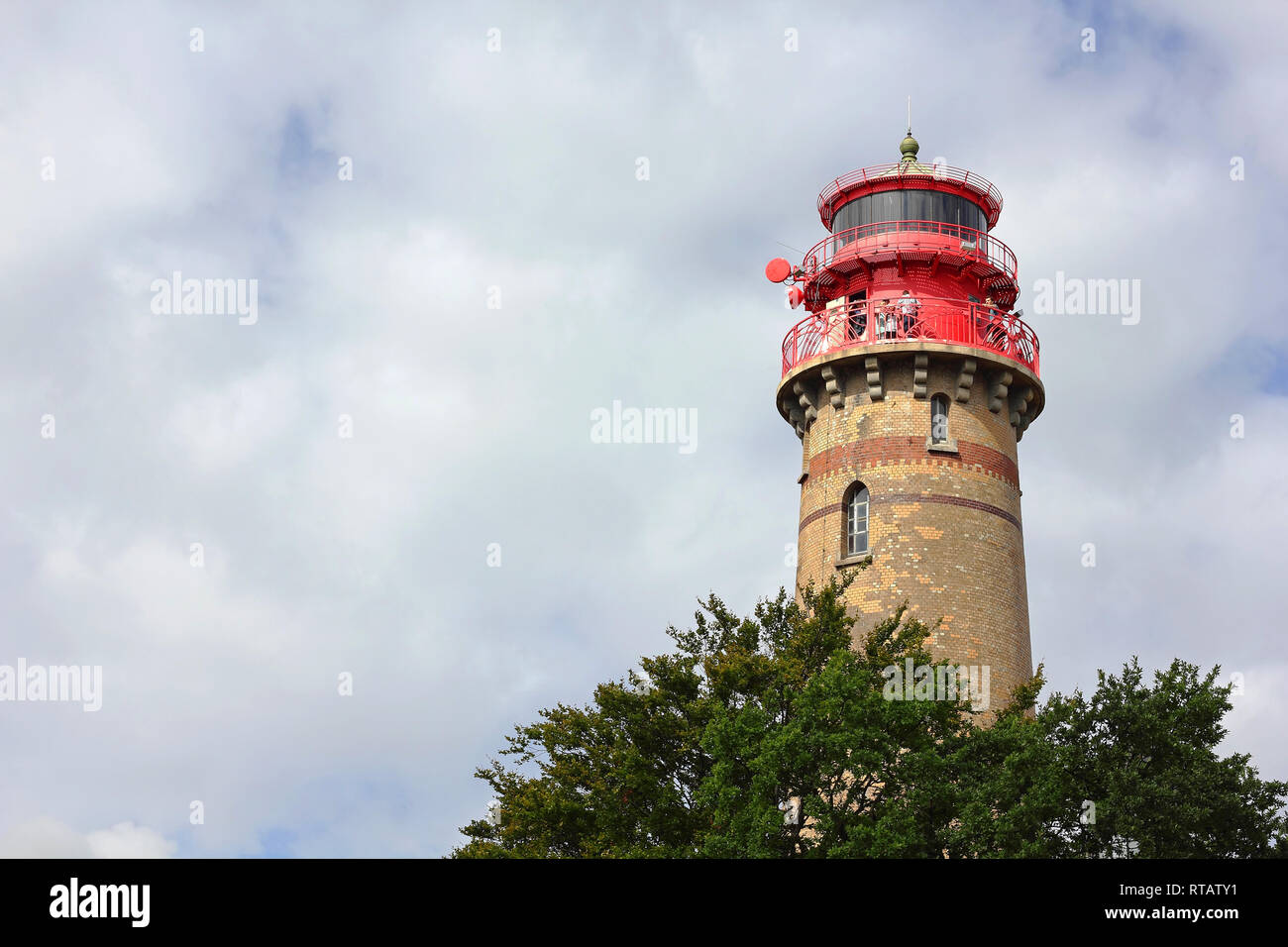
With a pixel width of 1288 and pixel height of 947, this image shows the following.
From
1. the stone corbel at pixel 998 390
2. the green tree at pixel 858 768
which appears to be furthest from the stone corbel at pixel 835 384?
the green tree at pixel 858 768

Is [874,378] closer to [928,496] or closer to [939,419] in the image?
[939,419]

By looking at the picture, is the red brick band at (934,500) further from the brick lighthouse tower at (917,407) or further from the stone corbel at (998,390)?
the stone corbel at (998,390)

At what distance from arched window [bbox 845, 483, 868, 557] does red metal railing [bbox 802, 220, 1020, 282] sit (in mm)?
6733

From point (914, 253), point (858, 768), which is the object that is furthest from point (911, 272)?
point (858, 768)

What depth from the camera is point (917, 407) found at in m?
40.4

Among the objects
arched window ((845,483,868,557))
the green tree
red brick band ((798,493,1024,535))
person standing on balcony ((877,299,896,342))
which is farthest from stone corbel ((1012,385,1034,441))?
the green tree

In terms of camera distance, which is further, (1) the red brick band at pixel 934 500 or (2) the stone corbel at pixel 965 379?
(2) the stone corbel at pixel 965 379

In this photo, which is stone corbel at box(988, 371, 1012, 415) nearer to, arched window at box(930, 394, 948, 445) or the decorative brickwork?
the decorative brickwork

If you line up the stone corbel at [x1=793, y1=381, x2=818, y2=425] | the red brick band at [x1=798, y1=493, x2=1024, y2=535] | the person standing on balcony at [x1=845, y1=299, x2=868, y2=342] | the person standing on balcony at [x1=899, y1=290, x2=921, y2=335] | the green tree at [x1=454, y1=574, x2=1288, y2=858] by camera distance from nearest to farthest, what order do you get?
1. the green tree at [x1=454, y1=574, x2=1288, y2=858]
2. the red brick band at [x1=798, y1=493, x2=1024, y2=535]
3. the person standing on balcony at [x1=899, y1=290, x2=921, y2=335]
4. the person standing on balcony at [x1=845, y1=299, x2=868, y2=342]
5. the stone corbel at [x1=793, y1=381, x2=818, y2=425]

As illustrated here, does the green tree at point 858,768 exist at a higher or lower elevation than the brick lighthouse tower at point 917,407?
lower

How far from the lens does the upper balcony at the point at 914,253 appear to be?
137ft

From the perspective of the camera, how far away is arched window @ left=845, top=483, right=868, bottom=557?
40.0 metres

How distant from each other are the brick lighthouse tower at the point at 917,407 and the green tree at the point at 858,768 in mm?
A: 4824
